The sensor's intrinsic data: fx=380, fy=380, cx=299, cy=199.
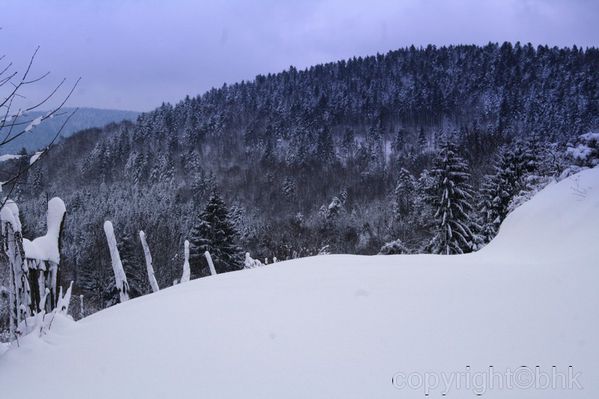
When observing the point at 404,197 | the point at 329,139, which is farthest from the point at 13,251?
the point at 329,139

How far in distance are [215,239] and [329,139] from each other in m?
114

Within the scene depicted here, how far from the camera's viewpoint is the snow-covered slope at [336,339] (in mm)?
2289

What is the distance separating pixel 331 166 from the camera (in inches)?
5182

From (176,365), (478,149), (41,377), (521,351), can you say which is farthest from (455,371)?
(478,149)

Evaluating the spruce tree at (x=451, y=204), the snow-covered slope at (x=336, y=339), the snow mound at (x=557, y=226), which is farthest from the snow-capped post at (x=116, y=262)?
the spruce tree at (x=451, y=204)

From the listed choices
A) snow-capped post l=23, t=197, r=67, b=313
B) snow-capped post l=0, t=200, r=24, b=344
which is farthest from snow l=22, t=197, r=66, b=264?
snow-capped post l=0, t=200, r=24, b=344

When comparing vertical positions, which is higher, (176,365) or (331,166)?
(331,166)

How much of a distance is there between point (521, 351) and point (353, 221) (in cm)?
8133

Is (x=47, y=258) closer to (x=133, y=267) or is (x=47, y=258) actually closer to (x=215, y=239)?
(x=215, y=239)

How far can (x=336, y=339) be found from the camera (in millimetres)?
2715

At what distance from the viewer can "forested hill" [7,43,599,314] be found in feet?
305

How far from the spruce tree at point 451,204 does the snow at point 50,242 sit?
74.8 ft

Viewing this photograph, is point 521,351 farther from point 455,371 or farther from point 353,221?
point 353,221

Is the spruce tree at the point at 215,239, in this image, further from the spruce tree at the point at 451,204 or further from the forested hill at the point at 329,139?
the forested hill at the point at 329,139
